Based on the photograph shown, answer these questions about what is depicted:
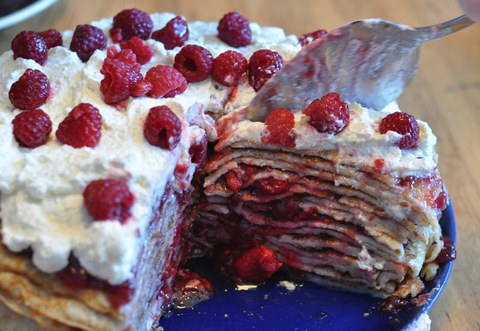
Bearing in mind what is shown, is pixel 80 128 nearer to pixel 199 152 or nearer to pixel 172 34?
pixel 199 152

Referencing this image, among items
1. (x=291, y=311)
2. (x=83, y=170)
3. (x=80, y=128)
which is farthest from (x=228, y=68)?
(x=291, y=311)

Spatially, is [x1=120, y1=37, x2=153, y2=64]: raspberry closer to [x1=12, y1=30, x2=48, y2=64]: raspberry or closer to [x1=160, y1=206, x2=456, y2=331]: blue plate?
[x1=12, y1=30, x2=48, y2=64]: raspberry

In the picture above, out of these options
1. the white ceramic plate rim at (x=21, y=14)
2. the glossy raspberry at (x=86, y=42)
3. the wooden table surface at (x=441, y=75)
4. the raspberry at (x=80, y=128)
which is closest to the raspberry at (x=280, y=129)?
the raspberry at (x=80, y=128)

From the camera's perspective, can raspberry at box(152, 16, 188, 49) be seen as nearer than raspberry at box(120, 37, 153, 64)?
No

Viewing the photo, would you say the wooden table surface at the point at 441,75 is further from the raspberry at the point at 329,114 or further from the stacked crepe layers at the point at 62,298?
the stacked crepe layers at the point at 62,298

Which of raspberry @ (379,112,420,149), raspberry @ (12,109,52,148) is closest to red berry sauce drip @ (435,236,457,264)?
raspberry @ (379,112,420,149)

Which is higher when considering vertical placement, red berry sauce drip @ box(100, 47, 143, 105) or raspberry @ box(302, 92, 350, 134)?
red berry sauce drip @ box(100, 47, 143, 105)

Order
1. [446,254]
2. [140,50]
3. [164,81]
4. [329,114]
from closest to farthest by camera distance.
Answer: [329,114] < [164,81] < [446,254] < [140,50]
